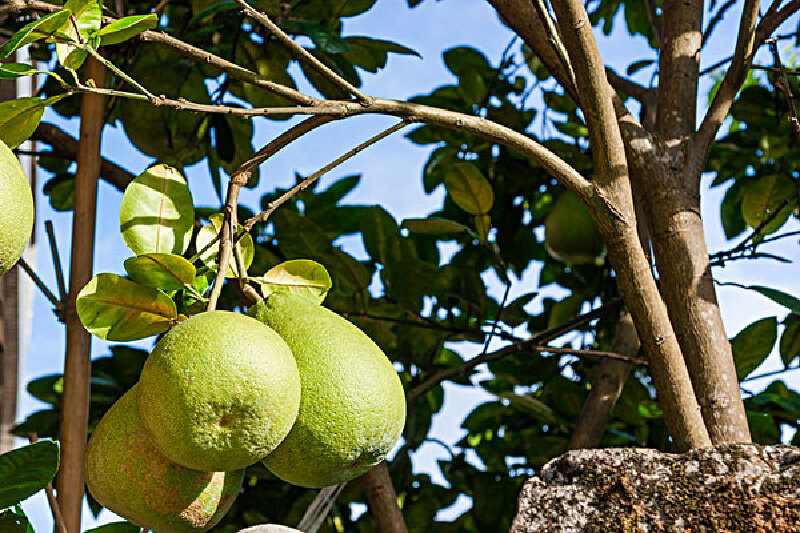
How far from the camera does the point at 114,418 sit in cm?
52

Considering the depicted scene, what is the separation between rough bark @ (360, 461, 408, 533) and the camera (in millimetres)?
908

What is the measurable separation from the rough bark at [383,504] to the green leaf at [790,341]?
74 cm

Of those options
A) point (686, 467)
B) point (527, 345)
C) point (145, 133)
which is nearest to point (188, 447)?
point (686, 467)

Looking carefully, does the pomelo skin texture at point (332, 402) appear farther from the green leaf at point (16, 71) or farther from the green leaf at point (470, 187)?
the green leaf at point (470, 187)

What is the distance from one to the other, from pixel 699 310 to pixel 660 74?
28cm

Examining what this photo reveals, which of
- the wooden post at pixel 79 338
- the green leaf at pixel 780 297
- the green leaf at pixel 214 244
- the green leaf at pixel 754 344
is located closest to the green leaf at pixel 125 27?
the green leaf at pixel 214 244

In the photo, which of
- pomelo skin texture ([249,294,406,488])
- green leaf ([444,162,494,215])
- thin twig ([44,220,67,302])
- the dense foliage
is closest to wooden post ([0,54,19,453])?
the dense foliage

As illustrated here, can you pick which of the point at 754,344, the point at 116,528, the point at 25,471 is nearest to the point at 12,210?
the point at 25,471

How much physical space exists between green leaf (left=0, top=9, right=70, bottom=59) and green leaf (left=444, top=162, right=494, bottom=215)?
1.76 ft

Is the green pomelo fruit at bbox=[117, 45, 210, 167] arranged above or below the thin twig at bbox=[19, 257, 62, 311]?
above

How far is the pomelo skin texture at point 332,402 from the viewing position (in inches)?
19.6

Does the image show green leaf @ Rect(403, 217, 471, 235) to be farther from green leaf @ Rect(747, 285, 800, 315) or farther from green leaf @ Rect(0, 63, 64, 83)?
green leaf @ Rect(0, 63, 64, 83)

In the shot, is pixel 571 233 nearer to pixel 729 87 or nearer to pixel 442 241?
pixel 442 241

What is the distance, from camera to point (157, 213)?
1.90 ft
